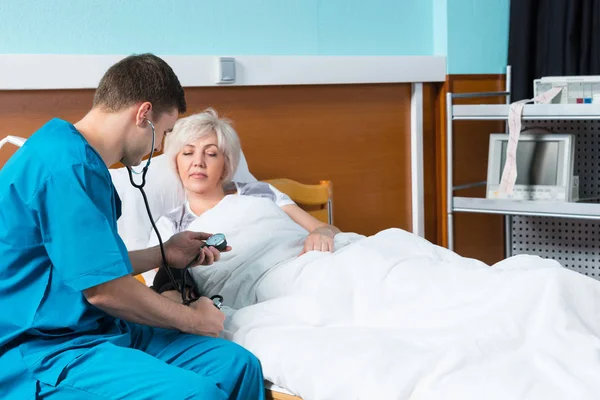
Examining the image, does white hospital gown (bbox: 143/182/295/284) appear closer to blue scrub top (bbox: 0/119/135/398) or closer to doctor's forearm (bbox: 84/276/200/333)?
doctor's forearm (bbox: 84/276/200/333)

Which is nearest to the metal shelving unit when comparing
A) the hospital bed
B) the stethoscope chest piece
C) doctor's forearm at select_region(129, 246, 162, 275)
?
the hospital bed

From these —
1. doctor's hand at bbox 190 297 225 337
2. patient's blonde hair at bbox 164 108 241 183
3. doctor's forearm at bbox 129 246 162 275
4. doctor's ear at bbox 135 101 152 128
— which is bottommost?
doctor's hand at bbox 190 297 225 337

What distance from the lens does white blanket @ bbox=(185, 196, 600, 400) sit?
1411 mm

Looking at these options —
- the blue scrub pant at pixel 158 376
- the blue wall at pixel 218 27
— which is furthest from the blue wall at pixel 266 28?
the blue scrub pant at pixel 158 376

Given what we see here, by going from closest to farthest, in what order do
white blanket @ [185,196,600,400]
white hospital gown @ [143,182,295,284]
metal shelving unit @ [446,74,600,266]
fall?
white blanket @ [185,196,600,400] → white hospital gown @ [143,182,295,284] → metal shelving unit @ [446,74,600,266]

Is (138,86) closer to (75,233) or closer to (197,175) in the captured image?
(75,233)

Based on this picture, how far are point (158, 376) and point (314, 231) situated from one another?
34.7 inches

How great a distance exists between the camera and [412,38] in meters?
3.20

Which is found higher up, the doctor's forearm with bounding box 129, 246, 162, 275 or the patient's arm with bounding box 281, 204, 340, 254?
the doctor's forearm with bounding box 129, 246, 162, 275

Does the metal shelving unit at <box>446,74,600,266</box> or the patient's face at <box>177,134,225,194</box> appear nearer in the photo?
the patient's face at <box>177,134,225,194</box>

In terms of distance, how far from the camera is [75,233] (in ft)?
4.65

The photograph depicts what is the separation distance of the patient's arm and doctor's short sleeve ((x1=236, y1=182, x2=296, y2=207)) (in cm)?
3

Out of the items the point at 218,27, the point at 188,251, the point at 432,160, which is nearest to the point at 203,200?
the point at 188,251

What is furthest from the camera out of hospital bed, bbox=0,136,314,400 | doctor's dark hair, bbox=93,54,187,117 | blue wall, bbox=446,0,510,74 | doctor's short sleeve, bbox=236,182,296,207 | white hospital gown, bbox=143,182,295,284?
blue wall, bbox=446,0,510,74
